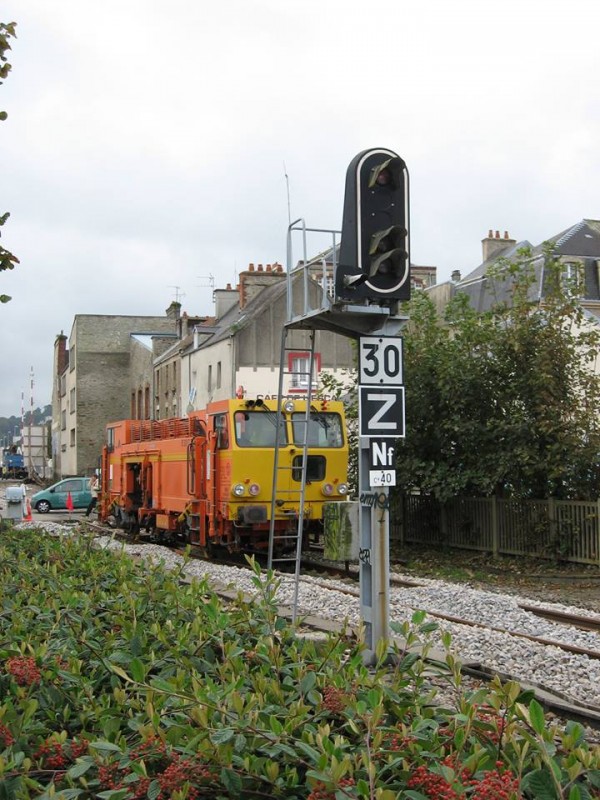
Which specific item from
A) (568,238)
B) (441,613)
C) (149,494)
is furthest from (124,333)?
(441,613)

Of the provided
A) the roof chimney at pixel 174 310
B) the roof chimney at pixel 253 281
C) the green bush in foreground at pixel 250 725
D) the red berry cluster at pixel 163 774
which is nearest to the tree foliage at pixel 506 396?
the green bush in foreground at pixel 250 725

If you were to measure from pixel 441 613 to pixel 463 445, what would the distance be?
889 centimetres

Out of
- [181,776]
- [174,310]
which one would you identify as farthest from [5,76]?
[174,310]

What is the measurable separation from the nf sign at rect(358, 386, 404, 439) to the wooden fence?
37.2 ft

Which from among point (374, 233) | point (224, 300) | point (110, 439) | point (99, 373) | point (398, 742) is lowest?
point (398, 742)

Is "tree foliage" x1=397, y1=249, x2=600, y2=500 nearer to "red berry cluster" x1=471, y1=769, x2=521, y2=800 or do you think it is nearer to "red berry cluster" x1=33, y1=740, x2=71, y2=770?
"red berry cluster" x1=33, y1=740, x2=71, y2=770

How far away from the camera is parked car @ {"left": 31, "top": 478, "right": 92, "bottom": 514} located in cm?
4331

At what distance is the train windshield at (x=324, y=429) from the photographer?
1952cm

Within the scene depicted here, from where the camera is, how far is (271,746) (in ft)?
12.2

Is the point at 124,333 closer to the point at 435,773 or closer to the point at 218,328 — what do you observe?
the point at 218,328

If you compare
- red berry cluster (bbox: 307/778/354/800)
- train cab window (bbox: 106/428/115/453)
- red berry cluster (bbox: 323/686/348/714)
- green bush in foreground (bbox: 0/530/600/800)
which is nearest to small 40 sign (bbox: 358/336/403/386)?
green bush in foreground (bbox: 0/530/600/800)

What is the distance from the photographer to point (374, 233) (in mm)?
7641

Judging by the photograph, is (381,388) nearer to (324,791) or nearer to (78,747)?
(78,747)

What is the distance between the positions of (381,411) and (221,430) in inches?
461
